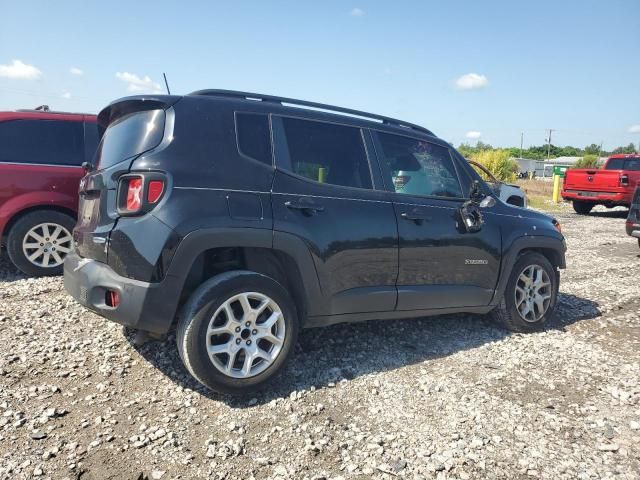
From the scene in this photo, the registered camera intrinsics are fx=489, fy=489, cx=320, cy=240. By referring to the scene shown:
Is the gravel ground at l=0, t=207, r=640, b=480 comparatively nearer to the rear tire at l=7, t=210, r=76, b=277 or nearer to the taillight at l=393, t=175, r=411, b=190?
the rear tire at l=7, t=210, r=76, b=277

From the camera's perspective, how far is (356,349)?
4016 millimetres

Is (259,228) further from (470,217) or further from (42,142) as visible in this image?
(42,142)

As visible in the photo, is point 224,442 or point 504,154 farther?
point 504,154

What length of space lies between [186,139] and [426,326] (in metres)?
2.84

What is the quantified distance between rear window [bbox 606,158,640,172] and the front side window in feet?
47.5

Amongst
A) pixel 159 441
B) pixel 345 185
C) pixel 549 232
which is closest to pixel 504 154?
pixel 549 232

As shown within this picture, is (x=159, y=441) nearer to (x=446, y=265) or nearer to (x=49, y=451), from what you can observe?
(x=49, y=451)

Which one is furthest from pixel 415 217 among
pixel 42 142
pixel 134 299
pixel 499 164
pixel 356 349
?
pixel 499 164

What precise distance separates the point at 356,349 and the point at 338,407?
3.05 ft

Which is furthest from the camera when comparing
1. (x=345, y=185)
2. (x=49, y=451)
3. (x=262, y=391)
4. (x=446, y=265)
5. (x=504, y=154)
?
(x=504, y=154)

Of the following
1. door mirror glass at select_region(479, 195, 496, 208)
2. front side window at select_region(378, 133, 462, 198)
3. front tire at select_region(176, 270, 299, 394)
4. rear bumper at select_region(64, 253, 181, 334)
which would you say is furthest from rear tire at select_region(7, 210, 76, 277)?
door mirror glass at select_region(479, 195, 496, 208)

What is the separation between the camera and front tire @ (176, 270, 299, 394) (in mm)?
2924

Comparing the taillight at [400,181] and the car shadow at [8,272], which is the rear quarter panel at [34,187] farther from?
the taillight at [400,181]

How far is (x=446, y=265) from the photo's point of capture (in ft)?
13.1
